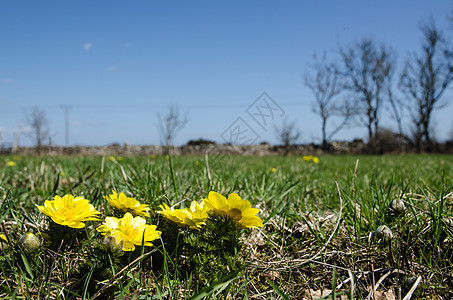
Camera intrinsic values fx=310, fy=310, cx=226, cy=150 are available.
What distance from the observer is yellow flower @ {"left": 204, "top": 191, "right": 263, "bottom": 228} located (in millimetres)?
884

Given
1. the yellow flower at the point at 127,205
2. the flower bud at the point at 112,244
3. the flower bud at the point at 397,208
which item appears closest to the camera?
the flower bud at the point at 112,244

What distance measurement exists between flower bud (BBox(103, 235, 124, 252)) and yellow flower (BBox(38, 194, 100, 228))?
0.11 meters

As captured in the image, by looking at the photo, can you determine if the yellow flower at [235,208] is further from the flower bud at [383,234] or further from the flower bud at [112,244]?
the flower bud at [383,234]

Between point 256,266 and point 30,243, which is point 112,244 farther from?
point 256,266

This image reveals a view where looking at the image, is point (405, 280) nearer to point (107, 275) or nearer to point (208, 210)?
point (208, 210)

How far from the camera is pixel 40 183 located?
236 cm

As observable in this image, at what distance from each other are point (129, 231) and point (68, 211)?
0.68 feet

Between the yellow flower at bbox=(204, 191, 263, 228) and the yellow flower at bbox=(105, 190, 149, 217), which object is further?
the yellow flower at bbox=(105, 190, 149, 217)

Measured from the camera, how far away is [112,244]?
87cm

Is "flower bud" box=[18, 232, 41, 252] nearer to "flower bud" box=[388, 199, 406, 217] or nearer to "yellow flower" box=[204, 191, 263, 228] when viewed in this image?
"yellow flower" box=[204, 191, 263, 228]

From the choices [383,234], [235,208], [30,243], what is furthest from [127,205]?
[383,234]

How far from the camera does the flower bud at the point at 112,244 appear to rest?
867 millimetres

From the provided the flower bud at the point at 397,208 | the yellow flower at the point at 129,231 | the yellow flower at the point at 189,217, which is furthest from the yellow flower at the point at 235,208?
the flower bud at the point at 397,208

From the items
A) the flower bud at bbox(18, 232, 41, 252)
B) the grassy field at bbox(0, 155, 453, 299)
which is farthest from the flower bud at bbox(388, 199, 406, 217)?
the flower bud at bbox(18, 232, 41, 252)
